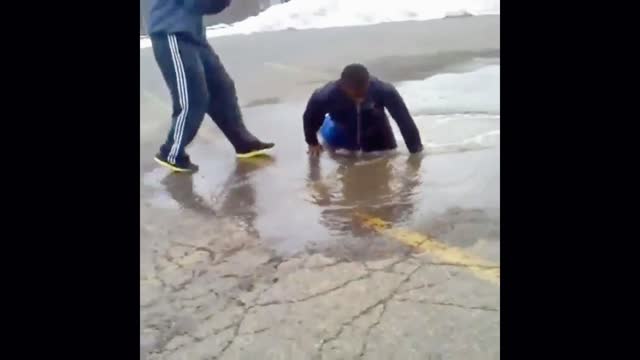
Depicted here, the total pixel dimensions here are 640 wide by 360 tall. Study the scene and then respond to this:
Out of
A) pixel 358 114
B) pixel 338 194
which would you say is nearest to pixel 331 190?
pixel 338 194

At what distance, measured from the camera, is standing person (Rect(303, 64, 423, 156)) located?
560cm

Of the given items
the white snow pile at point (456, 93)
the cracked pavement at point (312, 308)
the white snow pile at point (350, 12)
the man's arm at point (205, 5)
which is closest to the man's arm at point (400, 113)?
the man's arm at point (205, 5)

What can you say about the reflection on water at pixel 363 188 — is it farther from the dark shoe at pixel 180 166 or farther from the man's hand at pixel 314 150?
the dark shoe at pixel 180 166

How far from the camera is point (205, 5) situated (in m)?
5.48

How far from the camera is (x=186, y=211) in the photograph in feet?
16.0

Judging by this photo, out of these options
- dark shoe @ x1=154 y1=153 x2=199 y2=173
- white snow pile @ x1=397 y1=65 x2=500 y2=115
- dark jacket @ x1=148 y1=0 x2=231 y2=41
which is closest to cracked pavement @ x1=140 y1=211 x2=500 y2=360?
dark shoe @ x1=154 y1=153 x2=199 y2=173

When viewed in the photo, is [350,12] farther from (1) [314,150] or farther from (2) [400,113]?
(2) [400,113]

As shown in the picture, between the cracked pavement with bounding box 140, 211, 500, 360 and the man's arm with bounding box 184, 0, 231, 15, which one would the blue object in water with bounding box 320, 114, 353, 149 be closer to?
the man's arm with bounding box 184, 0, 231, 15

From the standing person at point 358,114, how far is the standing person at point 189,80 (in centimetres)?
54

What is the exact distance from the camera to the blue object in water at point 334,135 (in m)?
5.91

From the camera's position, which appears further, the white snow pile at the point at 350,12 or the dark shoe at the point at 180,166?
the white snow pile at the point at 350,12
